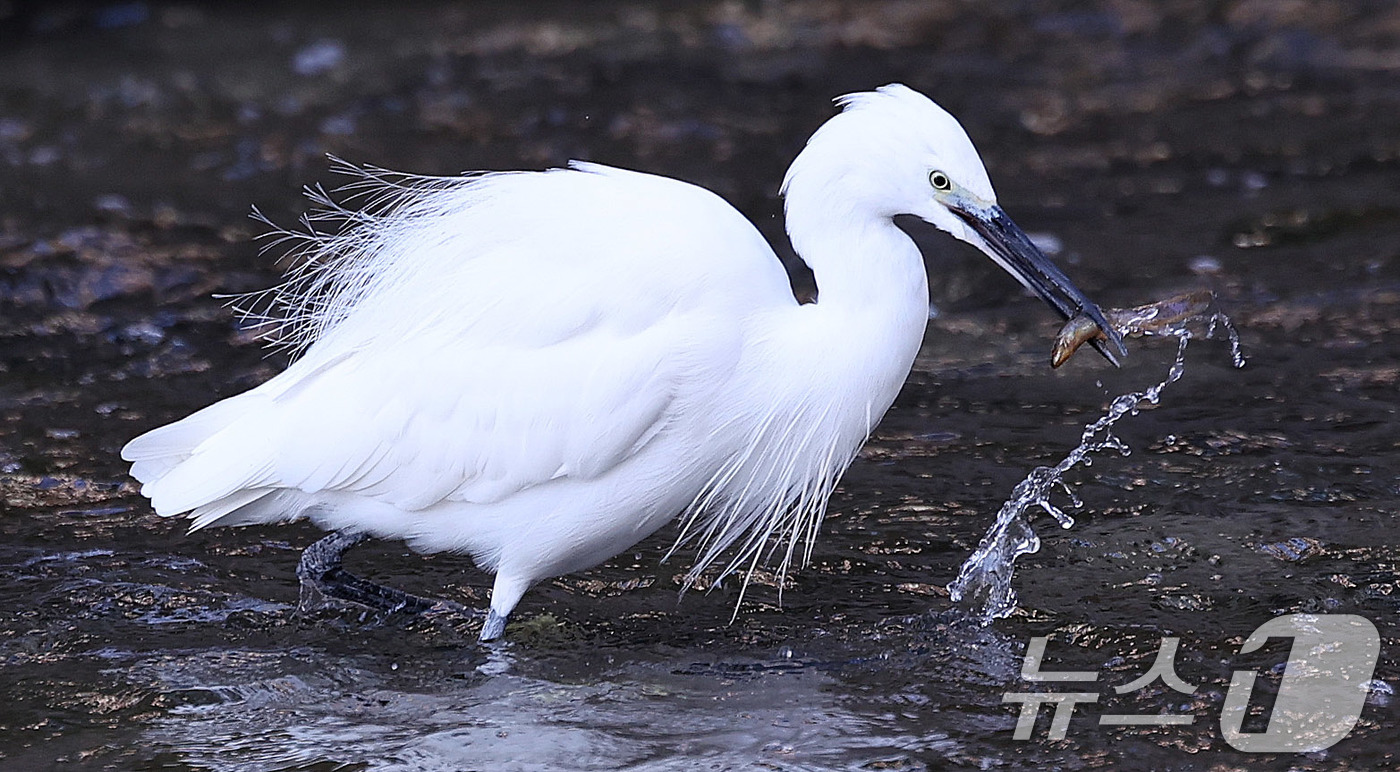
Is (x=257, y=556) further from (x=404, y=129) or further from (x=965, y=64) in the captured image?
(x=965, y=64)

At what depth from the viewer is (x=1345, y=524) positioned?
487cm

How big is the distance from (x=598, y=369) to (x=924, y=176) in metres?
0.93

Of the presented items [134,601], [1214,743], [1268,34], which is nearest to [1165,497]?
[1214,743]

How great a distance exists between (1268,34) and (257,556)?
8.01 m

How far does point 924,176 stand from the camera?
3.90 meters

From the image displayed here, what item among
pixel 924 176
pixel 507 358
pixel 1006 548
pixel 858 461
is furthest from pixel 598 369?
pixel 858 461

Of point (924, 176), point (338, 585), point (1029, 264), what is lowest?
point (338, 585)

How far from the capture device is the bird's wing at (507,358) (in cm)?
415

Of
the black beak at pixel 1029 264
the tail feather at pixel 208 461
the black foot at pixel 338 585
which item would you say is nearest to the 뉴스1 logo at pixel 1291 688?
the black beak at pixel 1029 264

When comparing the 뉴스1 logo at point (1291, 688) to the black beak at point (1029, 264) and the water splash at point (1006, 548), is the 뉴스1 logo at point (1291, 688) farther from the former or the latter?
the black beak at point (1029, 264)

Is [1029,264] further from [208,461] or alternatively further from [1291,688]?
[208,461]

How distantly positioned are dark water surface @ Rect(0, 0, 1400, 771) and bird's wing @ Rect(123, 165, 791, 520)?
1.61ft

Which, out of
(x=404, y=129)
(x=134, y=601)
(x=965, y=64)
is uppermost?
(x=965, y=64)

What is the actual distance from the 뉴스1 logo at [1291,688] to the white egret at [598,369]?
31.8 inches
